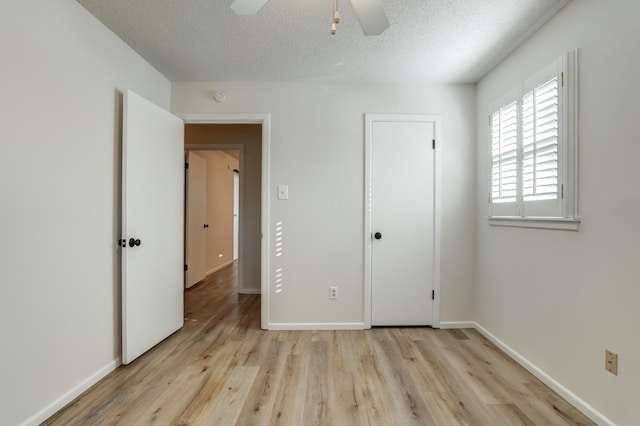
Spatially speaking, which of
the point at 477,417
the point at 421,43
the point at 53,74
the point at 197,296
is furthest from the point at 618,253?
the point at 197,296

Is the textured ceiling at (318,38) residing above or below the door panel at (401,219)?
above

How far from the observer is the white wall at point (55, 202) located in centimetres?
147

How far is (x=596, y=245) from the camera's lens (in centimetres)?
166

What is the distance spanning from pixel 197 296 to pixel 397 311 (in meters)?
2.65

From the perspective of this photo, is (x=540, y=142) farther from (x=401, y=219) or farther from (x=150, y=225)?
(x=150, y=225)

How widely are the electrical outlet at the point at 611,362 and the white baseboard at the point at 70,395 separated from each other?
9.69 feet

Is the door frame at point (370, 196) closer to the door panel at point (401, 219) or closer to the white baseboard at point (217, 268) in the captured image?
the door panel at point (401, 219)

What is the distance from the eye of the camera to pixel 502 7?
1864 millimetres

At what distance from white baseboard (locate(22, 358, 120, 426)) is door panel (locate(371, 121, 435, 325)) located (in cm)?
214

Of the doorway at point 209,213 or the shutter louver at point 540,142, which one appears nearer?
the shutter louver at point 540,142

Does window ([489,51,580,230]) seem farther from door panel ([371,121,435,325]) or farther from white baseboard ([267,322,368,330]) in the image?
white baseboard ([267,322,368,330])

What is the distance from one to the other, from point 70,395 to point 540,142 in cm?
332

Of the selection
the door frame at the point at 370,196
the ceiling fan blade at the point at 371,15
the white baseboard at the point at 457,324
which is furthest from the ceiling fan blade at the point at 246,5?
the white baseboard at the point at 457,324

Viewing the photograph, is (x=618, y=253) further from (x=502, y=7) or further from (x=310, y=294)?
(x=310, y=294)
